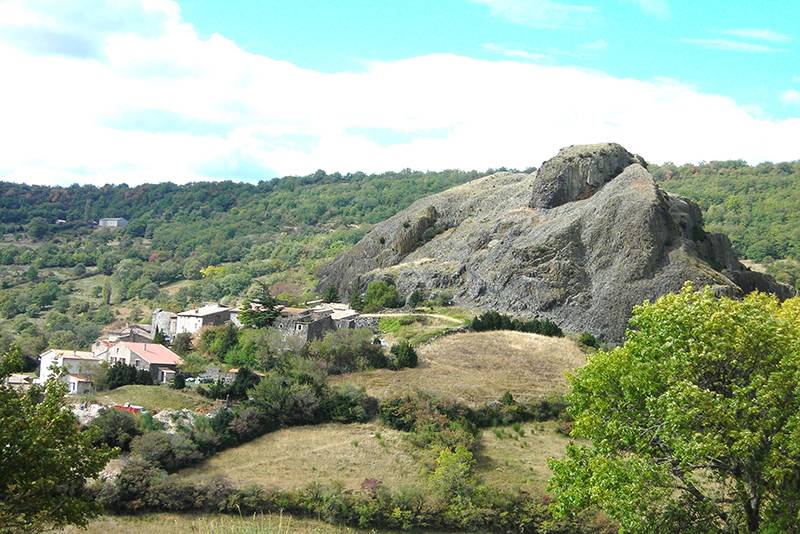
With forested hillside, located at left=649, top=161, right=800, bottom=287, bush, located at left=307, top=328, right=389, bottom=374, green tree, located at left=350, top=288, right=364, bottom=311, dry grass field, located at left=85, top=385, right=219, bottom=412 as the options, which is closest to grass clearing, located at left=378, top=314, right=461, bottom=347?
bush, located at left=307, top=328, right=389, bottom=374

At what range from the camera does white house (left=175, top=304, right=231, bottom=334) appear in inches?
2825

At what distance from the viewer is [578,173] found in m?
79.6

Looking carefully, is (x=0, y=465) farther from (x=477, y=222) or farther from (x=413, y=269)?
(x=477, y=222)

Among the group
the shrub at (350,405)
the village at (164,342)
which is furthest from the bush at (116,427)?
the shrub at (350,405)

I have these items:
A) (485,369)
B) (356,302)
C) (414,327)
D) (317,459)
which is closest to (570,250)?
(414,327)

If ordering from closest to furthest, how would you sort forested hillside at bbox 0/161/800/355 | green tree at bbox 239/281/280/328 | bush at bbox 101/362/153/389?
bush at bbox 101/362/153/389, green tree at bbox 239/281/280/328, forested hillside at bbox 0/161/800/355

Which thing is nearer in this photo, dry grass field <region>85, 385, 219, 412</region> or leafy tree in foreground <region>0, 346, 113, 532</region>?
leafy tree in foreground <region>0, 346, 113, 532</region>

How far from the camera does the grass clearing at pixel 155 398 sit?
173 feet

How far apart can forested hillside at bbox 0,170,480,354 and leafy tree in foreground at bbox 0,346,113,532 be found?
166 ft

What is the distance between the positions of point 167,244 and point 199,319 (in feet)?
284

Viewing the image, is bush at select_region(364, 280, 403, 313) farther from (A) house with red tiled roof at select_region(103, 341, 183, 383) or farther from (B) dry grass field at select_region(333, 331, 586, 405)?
(A) house with red tiled roof at select_region(103, 341, 183, 383)

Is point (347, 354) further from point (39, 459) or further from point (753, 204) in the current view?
point (753, 204)

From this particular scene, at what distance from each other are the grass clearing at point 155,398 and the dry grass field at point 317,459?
4933mm

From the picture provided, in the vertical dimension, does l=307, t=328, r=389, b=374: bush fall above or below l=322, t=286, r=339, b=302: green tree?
below
